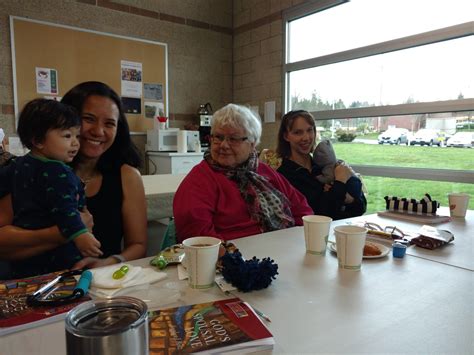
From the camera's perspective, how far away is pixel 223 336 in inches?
25.6

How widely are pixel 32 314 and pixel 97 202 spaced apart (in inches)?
28.6

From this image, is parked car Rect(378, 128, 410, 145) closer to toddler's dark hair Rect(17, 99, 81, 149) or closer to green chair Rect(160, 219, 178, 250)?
green chair Rect(160, 219, 178, 250)

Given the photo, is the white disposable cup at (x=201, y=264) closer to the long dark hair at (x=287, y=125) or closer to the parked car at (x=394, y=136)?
the long dark hair at (x=287, y=125)

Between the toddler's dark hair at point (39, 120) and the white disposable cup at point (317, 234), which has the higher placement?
the toddler's dark hair at point (39, 120)

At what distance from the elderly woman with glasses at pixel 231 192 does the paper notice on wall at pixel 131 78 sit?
A: 3.06 metres

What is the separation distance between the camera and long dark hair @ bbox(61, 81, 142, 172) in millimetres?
1358

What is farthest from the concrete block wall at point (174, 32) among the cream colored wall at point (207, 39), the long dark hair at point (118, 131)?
the long dark hair at point (118, 131)

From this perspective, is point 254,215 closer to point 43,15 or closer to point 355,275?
point 355,275

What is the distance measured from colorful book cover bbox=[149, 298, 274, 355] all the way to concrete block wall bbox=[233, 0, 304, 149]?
3.87 m

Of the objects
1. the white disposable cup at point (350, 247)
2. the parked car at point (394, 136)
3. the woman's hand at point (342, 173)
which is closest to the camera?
the white disposable cup at point (350, 247)

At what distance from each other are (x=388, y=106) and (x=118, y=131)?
114 inches

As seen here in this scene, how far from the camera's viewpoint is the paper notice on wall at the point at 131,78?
4.32 meters

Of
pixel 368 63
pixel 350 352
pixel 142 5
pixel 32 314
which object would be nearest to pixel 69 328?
pixel 32 314

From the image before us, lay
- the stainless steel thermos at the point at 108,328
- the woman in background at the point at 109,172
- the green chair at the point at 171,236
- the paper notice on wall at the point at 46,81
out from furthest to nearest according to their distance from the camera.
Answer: the paper notice on wall at the point at 46,81 → the green chair at the point at 171,236 → the woman in background at the point at 109,172 → the stainless steel thermos at the point at 108,328
